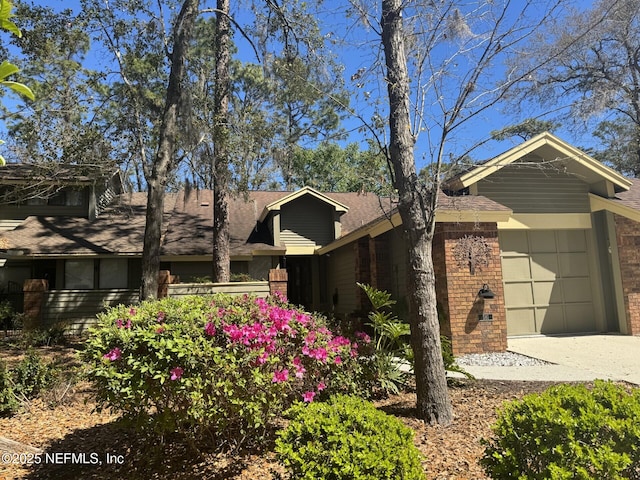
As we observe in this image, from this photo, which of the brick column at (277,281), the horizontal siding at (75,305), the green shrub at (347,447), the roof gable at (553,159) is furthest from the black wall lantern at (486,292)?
the horizontal siding at (75,305)

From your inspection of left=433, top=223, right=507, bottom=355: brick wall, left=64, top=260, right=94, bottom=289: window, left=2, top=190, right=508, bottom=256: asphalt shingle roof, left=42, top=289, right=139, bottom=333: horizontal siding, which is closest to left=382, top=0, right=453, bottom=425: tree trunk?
left=433, top=223, right=507, bottom=355: brick wall

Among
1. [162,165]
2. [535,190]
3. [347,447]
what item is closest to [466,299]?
[535,190]

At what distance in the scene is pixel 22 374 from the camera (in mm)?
6238

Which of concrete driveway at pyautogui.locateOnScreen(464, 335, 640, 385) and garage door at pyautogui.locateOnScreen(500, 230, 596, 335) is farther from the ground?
garage door at pyautogui.locateOnScreen(500, 230, 596, 335)

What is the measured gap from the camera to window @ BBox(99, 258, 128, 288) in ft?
48.2

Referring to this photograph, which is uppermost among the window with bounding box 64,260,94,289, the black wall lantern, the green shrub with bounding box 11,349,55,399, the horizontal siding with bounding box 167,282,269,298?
the window with bounding box 64,260,94,289

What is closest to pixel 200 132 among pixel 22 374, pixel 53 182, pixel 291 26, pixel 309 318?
pixel 291 26

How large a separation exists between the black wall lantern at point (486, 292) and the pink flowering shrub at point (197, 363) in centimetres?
526

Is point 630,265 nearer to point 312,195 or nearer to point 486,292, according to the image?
point 486,292

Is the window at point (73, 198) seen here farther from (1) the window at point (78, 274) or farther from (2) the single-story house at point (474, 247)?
(1) the window at point (78, 274)

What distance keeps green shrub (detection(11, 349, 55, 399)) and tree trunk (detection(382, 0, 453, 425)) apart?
205 inches

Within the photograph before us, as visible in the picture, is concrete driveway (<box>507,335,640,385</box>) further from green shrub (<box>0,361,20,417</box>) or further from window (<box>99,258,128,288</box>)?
window (<box>99,258,128,288</box>)

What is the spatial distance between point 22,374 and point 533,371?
7.49m

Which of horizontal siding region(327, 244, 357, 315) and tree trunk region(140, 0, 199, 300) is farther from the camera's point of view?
horizontal siding region(327, 244, 357, 315)
